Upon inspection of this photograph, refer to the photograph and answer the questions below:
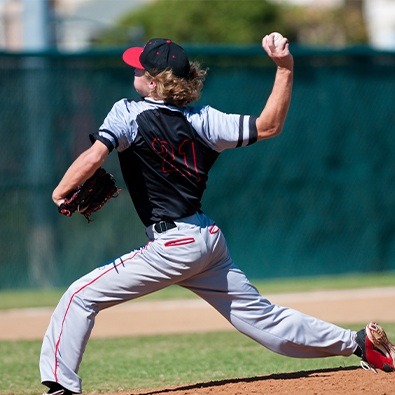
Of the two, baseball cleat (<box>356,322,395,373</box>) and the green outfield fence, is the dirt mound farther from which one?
the green outfield fence

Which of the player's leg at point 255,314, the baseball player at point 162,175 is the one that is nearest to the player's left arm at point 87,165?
the baseball player at point 162,175

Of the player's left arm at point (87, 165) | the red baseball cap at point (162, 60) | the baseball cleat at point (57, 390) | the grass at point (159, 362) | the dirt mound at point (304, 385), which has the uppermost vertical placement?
the red baseball cap at point (162, 60)

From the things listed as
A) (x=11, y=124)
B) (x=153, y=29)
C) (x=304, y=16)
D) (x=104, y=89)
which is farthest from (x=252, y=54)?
(x=304, y=16)

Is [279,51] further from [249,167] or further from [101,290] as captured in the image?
[249,167]

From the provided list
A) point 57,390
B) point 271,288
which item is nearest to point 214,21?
point 271,288

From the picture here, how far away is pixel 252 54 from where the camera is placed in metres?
13.5

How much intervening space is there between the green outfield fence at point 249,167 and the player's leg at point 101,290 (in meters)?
7.60

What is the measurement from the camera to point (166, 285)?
17.5 feet

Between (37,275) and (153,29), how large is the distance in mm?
21613

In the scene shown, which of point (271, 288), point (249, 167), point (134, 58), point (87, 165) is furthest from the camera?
point (249, 167)

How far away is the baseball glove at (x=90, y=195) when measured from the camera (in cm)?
514

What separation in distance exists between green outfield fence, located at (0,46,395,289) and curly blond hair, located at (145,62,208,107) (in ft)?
24.8

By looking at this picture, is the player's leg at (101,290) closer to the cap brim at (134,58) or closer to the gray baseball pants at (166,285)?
the gray baseball pants at (166,285)

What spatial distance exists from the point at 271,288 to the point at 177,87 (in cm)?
746
